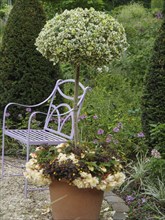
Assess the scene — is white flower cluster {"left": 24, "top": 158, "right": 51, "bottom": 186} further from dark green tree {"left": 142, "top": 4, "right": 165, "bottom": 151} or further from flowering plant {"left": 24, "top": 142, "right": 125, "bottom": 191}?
dark green tree {"left": 142, "top": 4, "right": 165, "bottom": 151}

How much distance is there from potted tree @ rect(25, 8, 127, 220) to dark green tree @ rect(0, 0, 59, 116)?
2.08m

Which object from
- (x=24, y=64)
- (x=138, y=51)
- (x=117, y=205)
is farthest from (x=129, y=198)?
(x=138, y=51)

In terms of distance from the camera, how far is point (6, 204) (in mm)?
3871

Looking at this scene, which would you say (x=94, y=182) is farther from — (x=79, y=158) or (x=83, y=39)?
(x=83, y=39)

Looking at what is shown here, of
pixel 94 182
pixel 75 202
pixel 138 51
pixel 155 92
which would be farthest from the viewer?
pixel 138 51

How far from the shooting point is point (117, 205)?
3.83 metres

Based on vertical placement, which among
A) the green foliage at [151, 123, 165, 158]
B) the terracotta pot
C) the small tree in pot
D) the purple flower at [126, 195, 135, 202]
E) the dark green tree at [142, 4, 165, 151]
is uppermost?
the small tree in pot

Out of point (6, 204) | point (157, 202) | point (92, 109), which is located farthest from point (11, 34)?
point (157, 202)

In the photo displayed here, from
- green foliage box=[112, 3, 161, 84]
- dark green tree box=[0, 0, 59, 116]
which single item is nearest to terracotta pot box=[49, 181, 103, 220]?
dark green tree box=[0, 0, 59, 116]

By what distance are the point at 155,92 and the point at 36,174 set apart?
1730mm

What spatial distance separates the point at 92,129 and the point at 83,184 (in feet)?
7.10

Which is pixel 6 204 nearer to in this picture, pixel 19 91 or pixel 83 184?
pixel 83 184

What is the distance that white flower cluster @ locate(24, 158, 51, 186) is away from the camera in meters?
3.30

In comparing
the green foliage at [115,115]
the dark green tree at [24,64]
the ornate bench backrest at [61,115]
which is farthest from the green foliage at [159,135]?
the dark green tree at [24,64]
